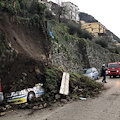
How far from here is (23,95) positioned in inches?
256

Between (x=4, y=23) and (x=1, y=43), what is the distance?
3416 millimetres

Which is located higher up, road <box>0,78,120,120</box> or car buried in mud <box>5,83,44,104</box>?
car buried in mud <box>5,83,44,104</box>

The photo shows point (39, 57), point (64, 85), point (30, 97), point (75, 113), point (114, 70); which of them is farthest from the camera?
point (114, 70)

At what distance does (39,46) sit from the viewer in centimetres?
1543

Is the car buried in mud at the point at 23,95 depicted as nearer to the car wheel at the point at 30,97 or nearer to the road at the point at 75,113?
the car wheel at the point at 30,97

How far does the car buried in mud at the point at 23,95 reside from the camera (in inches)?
248

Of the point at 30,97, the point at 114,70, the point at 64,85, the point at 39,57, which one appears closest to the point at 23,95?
the point at 30,97

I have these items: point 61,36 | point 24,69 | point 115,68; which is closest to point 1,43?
point 24,69

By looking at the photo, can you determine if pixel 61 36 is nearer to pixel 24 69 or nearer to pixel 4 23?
pixel 4 23

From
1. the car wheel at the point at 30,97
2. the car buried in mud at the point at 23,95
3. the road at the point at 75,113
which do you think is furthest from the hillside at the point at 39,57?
the road at the point at 75,113

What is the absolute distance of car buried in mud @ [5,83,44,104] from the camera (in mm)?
6301

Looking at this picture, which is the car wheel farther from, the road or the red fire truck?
the red fire truck

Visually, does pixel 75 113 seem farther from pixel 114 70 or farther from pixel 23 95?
pixel 114 70

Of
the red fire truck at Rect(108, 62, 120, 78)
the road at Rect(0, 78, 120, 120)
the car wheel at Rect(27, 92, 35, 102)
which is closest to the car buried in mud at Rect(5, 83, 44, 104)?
the car wheel at Rect(27, 92, 35, 102)
